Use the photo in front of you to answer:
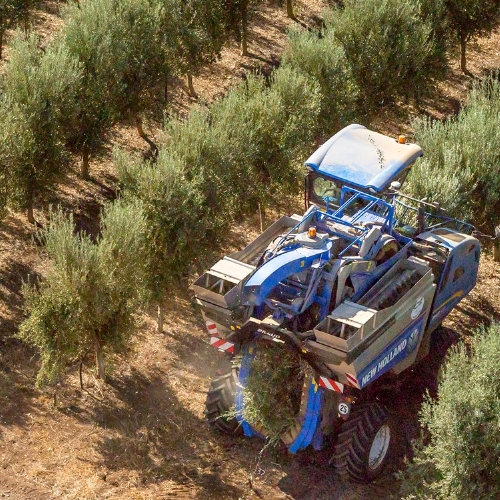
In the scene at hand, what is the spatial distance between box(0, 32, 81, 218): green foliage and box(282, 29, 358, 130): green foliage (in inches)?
203

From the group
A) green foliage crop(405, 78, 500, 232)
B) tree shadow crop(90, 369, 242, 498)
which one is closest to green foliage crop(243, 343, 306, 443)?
tree shadow crop(90, 369, 242, 498)

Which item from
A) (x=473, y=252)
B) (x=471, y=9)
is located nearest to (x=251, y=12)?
(x=471, y=9)

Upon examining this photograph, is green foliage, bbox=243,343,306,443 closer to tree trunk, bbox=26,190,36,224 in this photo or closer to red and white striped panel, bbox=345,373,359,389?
red and white striped panel, bbox=345,373,359,389

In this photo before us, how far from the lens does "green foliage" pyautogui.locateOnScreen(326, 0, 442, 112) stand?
22.2 m

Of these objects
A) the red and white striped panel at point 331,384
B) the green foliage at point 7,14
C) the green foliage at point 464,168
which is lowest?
the red and white striped panel at point 331,384

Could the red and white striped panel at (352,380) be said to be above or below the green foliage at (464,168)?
below

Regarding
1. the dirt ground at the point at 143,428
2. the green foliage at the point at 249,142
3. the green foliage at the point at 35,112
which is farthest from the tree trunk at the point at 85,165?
the green foliage at the point at 249,142

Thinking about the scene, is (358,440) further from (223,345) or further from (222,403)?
(223,345)

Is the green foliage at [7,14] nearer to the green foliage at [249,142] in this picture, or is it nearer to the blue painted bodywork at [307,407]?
the green foliage at [249,142]

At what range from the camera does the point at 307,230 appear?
13.6 meters

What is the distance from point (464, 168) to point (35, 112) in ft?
27.6

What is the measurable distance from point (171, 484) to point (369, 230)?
4.73 meters

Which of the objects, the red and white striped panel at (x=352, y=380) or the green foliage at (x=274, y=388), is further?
the green foliage at (x=274, y=388)

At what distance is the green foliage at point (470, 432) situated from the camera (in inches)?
455
